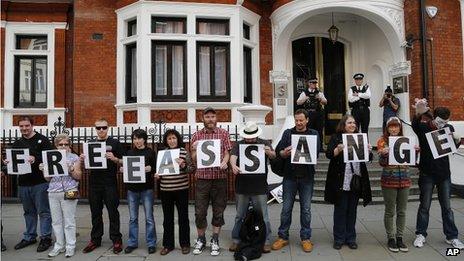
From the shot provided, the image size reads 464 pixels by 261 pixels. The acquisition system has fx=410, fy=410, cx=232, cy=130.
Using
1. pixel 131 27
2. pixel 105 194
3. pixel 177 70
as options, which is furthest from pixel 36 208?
pixel 131 27

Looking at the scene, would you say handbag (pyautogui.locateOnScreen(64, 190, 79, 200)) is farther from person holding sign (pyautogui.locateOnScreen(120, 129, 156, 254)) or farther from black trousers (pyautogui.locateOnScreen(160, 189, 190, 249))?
black trousers (pyautogui.locateOnScreen(160, 189, 190, 249))

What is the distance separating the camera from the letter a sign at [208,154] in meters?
5.35

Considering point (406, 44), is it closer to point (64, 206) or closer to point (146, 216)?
point (146, 216)

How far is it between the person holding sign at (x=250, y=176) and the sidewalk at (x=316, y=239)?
0.55 m

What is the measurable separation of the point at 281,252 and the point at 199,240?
3.62ft

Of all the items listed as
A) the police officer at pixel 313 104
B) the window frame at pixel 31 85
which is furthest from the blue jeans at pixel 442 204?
the window frame at pixel 31 85

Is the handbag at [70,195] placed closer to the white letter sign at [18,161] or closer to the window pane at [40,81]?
the white letter sign at [18,161]

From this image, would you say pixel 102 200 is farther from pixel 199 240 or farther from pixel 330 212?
pixel 330 212

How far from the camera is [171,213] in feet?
18.1

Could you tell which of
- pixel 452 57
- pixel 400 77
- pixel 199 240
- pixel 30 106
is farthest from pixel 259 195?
pixel 30 106

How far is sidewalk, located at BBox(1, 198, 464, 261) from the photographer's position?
17.3 ft

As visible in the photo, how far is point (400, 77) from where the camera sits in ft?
34.2

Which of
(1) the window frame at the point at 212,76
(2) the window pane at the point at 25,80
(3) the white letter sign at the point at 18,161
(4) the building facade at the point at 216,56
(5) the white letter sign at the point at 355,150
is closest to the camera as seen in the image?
(5) the white letter sign at the point at 355,150

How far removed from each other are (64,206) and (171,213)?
142cm
